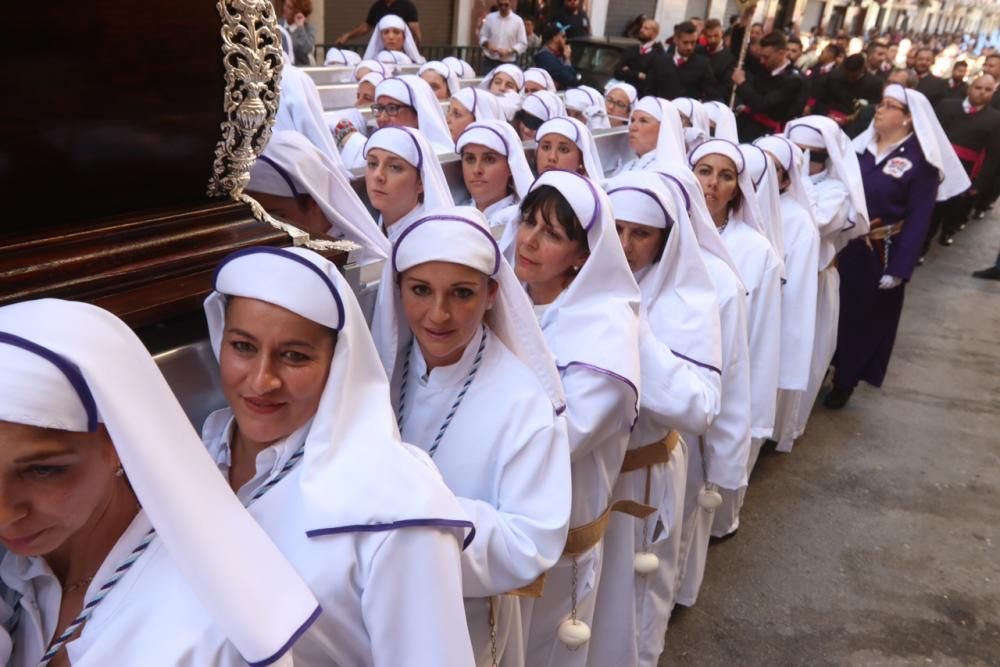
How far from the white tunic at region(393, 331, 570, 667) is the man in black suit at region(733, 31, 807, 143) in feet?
23.4

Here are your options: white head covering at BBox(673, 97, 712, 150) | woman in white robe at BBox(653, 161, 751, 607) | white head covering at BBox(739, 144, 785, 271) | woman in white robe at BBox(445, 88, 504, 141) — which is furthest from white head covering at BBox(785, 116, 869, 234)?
woman in white robe at BBox(653, 161, 751, 607)

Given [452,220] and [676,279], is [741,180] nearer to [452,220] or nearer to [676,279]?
[676,279]

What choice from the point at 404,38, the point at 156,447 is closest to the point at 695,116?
the point at 404,38

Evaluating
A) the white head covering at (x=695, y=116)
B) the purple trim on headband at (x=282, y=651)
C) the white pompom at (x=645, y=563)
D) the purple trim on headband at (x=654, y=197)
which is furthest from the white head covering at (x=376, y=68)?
the purple trim on headband at (x=282, y=651)

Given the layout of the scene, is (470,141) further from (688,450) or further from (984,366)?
(984,366)

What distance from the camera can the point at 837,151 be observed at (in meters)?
4.82

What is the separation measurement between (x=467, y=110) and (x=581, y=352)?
3.45 metres

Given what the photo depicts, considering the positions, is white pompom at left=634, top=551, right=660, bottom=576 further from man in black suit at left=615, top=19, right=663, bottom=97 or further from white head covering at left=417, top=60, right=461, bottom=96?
man in black suit at left=615, top=19, right=663, bottom=97

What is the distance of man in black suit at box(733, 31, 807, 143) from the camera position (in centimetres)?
817

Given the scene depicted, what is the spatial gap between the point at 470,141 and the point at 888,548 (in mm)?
2952

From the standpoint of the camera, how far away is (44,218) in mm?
1216

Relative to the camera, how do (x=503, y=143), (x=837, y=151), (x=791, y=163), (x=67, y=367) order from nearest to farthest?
(x=67, y=367) < (x=503, y=143) < (x=791, y=163) < (x=837, y=151)

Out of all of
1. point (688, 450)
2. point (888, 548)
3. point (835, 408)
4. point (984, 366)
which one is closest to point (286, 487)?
point (688, 450)

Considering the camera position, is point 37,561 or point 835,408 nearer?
point 37,561
